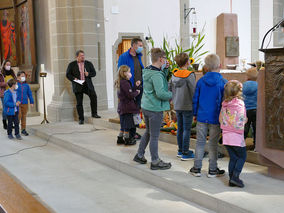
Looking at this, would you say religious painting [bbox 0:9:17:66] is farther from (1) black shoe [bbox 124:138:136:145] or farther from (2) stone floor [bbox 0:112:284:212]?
(1) black shoe [bbox 124:138:136:145]

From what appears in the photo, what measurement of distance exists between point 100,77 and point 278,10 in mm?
7608

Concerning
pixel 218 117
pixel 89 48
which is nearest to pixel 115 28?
pixel 89 48

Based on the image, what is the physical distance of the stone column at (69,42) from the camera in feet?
30.9

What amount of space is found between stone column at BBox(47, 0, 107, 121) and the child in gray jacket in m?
4.76

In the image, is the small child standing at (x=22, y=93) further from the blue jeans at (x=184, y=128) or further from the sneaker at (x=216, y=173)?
the sneaker at (x=216, y=173)

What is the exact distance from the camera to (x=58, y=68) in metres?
9.58

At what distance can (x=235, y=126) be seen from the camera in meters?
4.05

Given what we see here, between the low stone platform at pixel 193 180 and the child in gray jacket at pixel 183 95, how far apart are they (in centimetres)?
33

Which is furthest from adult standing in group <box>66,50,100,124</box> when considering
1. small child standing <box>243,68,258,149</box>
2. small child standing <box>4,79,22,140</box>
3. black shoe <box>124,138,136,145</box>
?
small child standing <box>243,68,258,149</box>

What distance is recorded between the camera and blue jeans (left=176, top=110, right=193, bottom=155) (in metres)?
5.11

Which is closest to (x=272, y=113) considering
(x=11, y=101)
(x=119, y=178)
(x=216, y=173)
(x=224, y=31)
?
(x=216, y=173)

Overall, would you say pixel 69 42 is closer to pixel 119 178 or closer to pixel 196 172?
pixel 119 178

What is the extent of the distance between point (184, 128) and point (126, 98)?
130 centimetres

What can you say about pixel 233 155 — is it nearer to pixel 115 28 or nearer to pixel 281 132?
pixel 281 132
